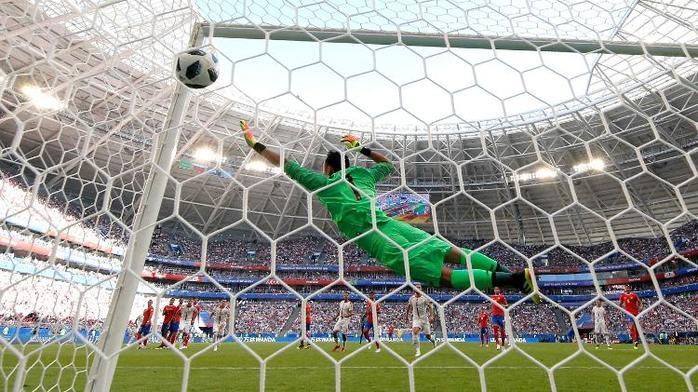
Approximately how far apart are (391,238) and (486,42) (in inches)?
47.2

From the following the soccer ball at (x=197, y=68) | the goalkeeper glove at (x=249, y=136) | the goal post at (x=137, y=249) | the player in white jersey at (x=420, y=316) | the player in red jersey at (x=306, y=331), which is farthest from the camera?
the player in white jersey at (x=420, y=316)

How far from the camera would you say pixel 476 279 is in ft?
7.38

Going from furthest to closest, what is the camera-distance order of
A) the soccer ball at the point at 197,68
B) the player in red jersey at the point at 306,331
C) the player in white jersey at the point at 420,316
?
the player in white jersey at the point at 420,316 → the soccer ball at the point at 197,68 → the player in red jersey at the point at 306,331

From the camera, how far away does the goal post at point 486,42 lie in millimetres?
2172

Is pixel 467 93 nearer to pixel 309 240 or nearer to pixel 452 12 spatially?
pixel 452 12

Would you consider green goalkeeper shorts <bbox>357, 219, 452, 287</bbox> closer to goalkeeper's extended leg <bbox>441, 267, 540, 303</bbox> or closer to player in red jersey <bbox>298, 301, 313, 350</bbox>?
goalkeeper's extended leg <bbox>441, 267, 540, 303</bbox>

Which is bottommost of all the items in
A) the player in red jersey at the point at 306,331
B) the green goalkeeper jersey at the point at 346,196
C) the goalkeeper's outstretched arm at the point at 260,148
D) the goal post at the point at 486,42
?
the player in red jersey at the point at 306,331

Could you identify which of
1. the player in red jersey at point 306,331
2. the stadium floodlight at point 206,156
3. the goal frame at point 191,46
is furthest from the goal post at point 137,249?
the player in red jersey at point 306,331

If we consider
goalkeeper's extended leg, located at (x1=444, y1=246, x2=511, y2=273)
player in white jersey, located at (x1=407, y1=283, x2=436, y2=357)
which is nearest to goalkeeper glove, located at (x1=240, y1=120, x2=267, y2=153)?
goalkeeper's extended leg, located at (x1=444, y1=246, x2=511, y2=273)

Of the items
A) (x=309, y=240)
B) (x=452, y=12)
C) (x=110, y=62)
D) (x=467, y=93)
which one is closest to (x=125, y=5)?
(x=110, y=62)

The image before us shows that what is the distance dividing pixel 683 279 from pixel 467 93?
2224 centimetres

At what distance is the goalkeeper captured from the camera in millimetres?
2176

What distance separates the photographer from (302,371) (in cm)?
425

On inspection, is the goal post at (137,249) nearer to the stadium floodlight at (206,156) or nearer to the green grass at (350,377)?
the stadium floodlight at (206,156)
